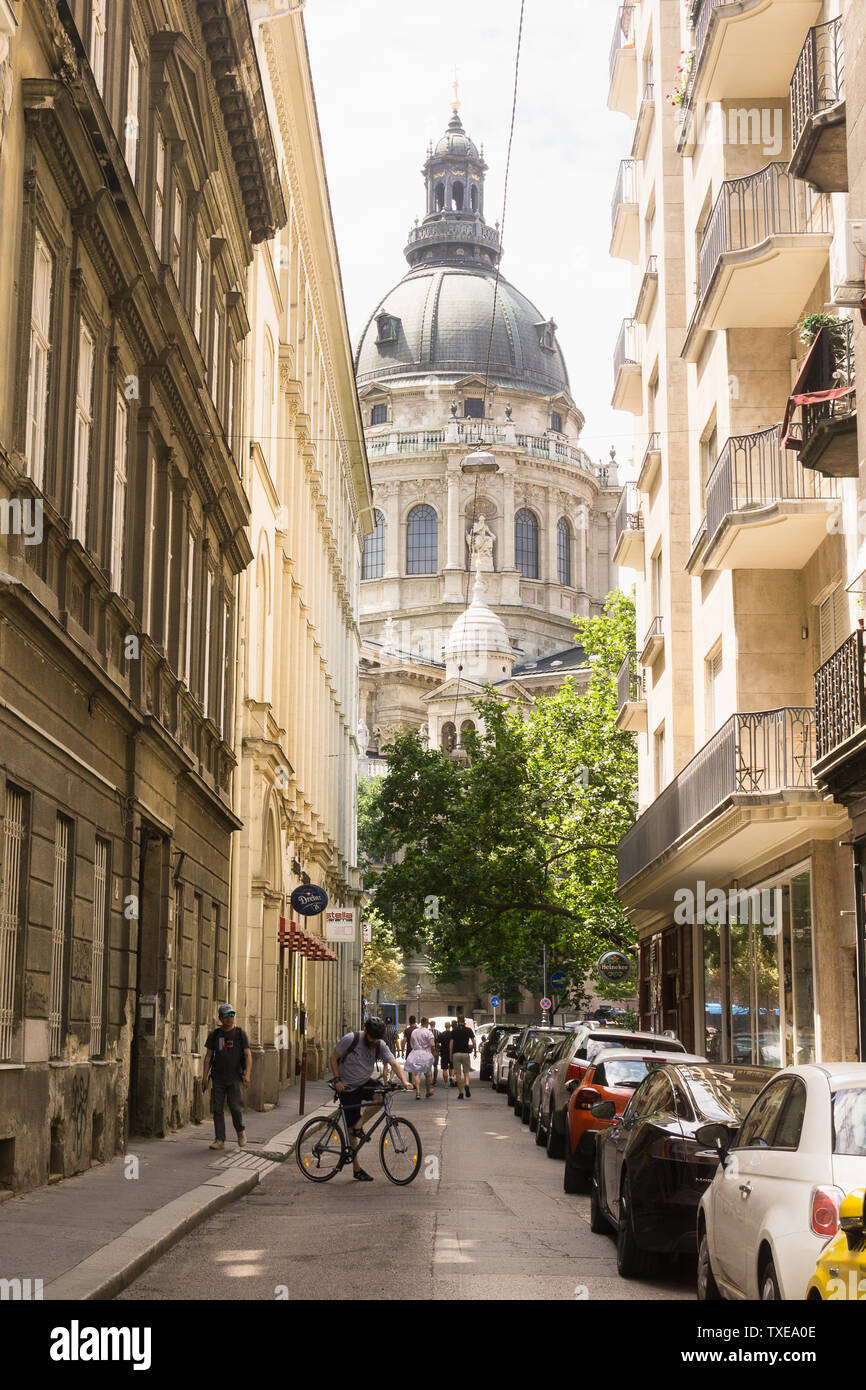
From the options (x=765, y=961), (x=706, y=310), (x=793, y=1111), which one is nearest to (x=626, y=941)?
(x=765, y=961)

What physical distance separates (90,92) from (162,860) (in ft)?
28.1

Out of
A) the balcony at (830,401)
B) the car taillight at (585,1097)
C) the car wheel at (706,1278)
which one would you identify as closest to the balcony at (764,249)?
the balcony at (830,401)

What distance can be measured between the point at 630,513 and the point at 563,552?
88051mm

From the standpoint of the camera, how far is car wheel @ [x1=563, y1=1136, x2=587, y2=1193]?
17.2 metres

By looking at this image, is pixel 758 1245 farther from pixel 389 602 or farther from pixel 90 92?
pixel 389 602

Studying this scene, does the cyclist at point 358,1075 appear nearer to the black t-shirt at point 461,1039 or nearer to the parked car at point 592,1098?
the parked car at point 592,1098

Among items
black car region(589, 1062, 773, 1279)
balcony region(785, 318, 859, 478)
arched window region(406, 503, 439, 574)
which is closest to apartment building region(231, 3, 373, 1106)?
balcony region(785, 318, 859, 478)

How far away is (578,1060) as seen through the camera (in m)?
20.7

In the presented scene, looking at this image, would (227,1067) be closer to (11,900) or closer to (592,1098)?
(592,1098)

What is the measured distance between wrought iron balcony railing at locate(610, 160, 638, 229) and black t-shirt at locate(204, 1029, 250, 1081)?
71.0 ft

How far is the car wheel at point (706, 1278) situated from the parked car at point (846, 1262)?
2.58 meters

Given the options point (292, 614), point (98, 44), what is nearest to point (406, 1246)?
point (98, 44)

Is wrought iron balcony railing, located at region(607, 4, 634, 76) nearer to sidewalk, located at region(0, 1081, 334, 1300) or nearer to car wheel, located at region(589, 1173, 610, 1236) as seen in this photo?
sidewalk, located at region(0, 1081, 334, 1300)

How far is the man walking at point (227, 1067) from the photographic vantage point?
19531 millimetres
